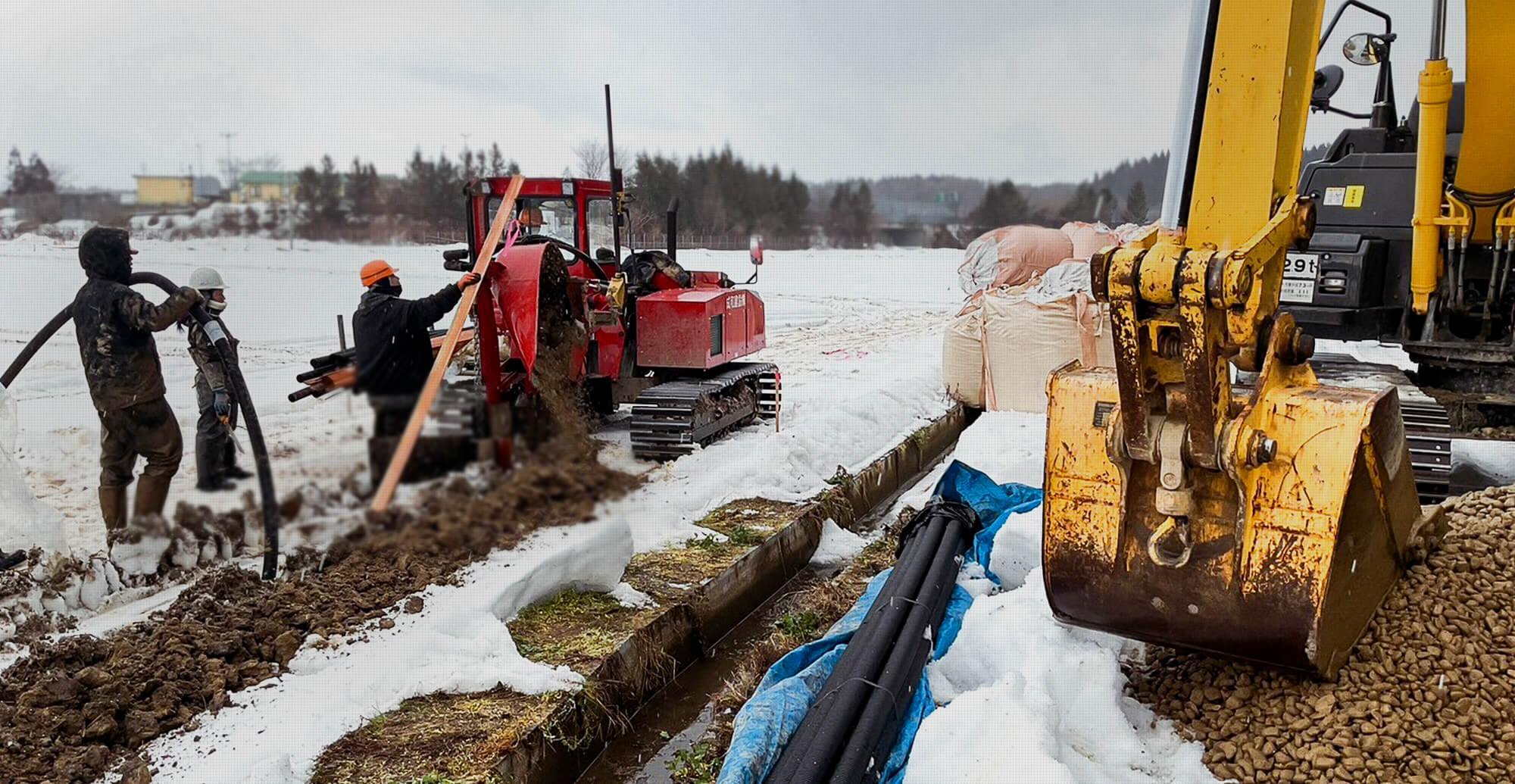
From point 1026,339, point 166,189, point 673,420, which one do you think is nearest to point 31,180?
point 166,189

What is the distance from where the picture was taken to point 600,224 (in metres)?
8.38

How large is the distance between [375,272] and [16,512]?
2.05 m

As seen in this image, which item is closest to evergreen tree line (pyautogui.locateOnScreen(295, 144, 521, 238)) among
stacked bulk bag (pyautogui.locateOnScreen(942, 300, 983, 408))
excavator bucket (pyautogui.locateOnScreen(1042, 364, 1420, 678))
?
excavator bucket (pyautogui.locateOnScreen(1042, 364, 1420, 678))

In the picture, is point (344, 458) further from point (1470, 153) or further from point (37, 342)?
point (1470, 153)

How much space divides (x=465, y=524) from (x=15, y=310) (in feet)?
14.8

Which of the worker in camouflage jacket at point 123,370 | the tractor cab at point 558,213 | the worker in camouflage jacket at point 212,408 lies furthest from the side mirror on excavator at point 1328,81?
the worker in camouflage jacket at point 212,408

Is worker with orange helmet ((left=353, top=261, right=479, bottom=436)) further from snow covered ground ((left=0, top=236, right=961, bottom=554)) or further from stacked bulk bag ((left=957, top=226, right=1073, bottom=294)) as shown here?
stacked bulk bag ((left=957, top=226, right=1073, bottom=294))

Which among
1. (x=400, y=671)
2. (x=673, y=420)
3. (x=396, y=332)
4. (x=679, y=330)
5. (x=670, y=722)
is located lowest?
(x=670, y=722)

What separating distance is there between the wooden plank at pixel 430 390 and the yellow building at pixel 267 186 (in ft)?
3.18

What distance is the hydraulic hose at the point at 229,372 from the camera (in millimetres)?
4473

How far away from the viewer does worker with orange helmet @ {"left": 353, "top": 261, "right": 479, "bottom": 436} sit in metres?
5.31

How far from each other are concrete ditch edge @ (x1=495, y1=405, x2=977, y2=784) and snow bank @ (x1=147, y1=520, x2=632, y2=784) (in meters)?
0.20

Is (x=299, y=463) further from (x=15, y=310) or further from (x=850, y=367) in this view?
(x=850, y=367)

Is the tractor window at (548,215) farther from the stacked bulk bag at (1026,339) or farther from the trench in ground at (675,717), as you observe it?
the stacked bulk bag at (1026,339)
